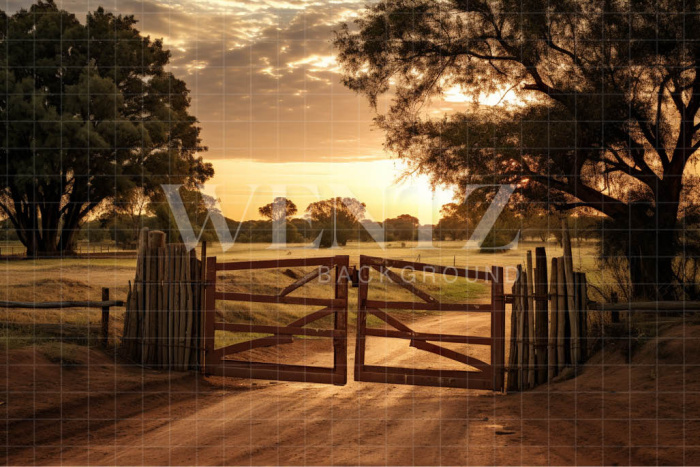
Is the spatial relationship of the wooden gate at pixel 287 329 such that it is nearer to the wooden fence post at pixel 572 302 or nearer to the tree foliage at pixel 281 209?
the wooden fence post at pixel 572 302

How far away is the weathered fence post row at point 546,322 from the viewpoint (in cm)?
1107

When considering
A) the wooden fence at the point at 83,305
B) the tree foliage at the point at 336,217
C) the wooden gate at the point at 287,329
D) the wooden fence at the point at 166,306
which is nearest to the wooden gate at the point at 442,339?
the wooden gate at the point at 287,329

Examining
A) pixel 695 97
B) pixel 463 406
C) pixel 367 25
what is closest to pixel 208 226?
pixel 367 25

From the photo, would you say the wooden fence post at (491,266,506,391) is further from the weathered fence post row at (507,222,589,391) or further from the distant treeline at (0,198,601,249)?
the distant treeline at (0,198,601,249)

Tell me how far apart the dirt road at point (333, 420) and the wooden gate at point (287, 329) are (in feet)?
0.85

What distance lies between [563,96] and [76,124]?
23.7 meters

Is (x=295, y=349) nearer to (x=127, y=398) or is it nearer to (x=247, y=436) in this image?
(x=127, y=398)

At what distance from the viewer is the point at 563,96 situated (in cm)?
1716

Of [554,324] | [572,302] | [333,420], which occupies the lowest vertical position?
[333,420]

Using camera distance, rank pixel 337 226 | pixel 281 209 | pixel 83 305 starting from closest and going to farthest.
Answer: pixel 83 305, pixel 281 209, pixel 337 226

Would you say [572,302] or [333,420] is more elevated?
[572,302]

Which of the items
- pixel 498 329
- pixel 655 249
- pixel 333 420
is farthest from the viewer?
pixel 655 249

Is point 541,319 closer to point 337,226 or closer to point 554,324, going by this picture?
point 554,324

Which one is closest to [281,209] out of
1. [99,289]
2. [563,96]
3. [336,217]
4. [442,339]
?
[336,217]
